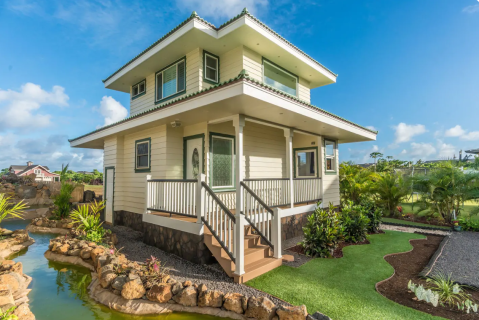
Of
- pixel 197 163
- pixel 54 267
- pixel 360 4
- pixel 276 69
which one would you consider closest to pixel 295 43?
pixel 276 69

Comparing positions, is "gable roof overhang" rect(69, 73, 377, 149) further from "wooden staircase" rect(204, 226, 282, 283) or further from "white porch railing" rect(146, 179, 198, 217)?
"wooden staircase" rect(204, 226, 282, 283)

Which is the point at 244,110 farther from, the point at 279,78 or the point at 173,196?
the point at 279,78

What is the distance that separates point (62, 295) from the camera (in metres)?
4.16

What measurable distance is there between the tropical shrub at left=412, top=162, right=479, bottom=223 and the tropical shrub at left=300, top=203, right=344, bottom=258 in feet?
22.0

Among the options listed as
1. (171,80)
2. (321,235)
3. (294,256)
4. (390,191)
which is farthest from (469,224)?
(171,80)

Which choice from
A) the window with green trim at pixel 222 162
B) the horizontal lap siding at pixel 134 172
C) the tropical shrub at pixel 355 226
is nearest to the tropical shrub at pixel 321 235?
the tropical shrub at pixel 355 226

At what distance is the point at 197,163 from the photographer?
304 inches

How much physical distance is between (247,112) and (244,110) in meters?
0.20

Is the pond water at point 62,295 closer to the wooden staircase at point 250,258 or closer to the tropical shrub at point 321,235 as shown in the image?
the wooden staircase at point 250,258

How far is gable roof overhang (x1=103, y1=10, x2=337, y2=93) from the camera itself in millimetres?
7020

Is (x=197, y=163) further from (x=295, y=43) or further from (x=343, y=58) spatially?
(x=343, y=58)

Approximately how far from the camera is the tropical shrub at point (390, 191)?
11.2m

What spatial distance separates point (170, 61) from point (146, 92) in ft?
6.72

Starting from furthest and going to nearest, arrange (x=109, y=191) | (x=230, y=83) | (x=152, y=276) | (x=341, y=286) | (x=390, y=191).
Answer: (x=390, y=191) → (x=109, y=191) → (x=230, y=83) → (x=341, y=286) → (x=152, y=276)
